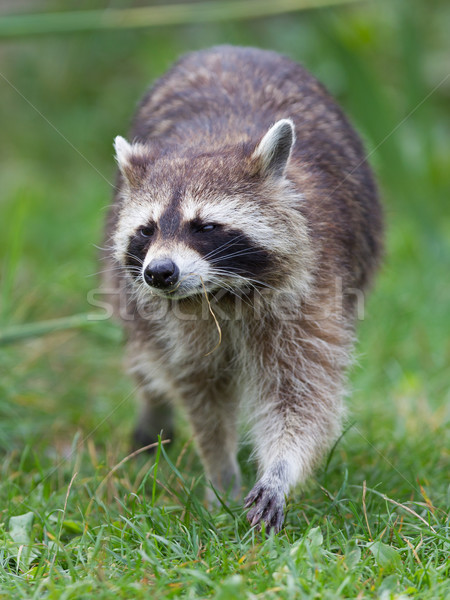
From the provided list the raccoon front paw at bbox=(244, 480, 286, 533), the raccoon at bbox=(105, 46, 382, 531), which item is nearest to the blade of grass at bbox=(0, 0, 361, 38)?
the raccoon at bbox=(105, 46, 382, 531)

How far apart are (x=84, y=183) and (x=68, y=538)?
666cm

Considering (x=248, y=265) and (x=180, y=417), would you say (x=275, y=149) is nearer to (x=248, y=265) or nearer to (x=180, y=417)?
(x=248, y=265)

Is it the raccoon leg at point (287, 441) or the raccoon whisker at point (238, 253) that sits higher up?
the raccoon whisker at point (238, 253)

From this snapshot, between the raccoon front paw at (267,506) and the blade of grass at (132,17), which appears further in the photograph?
the blade of grass at (132,17)

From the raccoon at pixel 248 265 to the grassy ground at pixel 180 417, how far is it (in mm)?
368

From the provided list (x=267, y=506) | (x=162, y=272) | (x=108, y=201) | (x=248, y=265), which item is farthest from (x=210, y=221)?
(x=108, y=201)

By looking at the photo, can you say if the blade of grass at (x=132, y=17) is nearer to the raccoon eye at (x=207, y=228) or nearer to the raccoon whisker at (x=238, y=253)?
the raccoon eye at (x=207, y=228)

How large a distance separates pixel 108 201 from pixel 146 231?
3.10 meters

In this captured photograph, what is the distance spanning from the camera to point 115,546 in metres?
3.83

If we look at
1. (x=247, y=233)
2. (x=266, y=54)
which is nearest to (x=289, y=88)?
(x=266, y=54)

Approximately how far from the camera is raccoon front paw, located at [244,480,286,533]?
13.0ft

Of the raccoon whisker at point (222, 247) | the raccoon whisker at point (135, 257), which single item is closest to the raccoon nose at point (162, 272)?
the raccoon whisker at point (222, 247)

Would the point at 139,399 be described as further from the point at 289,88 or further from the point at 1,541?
the point at 289,88

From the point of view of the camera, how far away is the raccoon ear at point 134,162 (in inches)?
176
